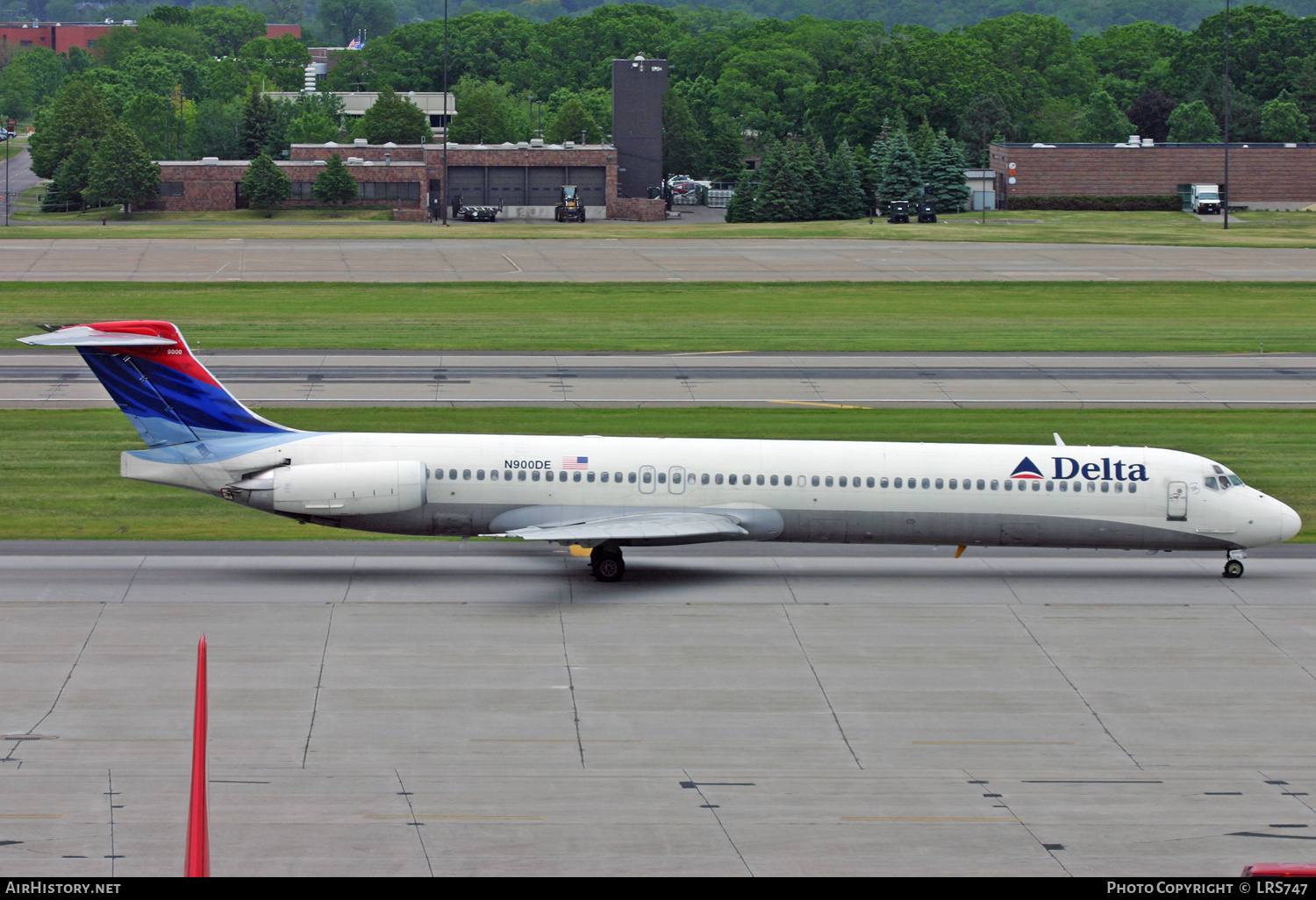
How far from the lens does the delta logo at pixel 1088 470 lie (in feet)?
109

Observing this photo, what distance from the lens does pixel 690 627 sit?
2975 centimetres

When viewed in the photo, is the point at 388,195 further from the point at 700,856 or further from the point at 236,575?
the point at 700,856

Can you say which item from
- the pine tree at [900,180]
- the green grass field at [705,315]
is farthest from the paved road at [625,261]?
the pine tree at [900,180]

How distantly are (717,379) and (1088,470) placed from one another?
25090mm

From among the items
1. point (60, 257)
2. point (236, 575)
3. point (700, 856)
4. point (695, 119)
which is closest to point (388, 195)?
point (60, 257)

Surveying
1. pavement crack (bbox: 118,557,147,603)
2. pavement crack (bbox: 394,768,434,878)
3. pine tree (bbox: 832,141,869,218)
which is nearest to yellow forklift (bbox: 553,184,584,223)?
pine tree (bbox: 832,141,869,218)

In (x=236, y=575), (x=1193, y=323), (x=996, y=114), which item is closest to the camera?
(x=236, y=575)

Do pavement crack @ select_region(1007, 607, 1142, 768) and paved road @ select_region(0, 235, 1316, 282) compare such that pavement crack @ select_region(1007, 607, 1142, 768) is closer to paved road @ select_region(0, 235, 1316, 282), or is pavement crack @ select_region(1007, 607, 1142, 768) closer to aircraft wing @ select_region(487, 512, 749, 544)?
aircraft wing @ select_region(487, 512, 749, 544)

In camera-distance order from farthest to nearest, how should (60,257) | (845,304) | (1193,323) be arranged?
(60,257), (845,304), (1193,323)

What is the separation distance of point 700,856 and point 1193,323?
197ft

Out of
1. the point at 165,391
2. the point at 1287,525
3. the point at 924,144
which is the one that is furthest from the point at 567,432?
the point at 924,144

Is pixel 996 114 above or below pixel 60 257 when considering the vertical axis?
above

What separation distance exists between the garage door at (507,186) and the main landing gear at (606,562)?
111689mm

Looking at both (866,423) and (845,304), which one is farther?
(845,304)
